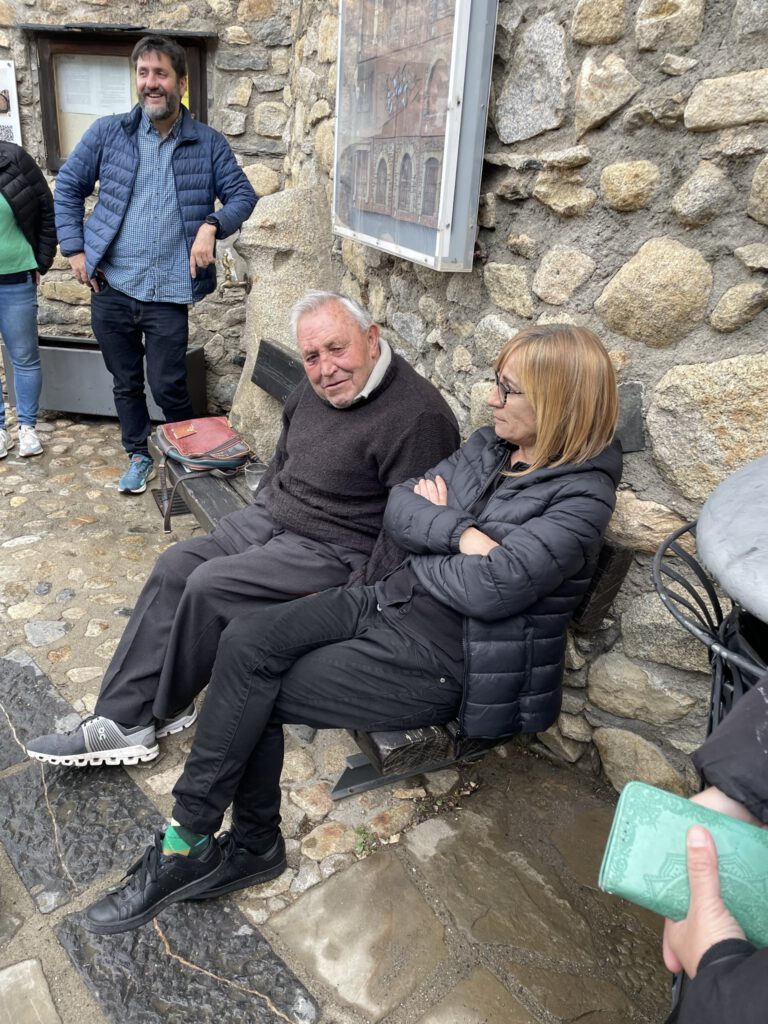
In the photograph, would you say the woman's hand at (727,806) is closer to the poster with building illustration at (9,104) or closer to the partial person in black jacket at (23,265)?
the partial person in black jacket at (23,265)

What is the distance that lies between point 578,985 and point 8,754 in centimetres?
165

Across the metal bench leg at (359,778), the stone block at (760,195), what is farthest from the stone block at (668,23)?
the metal bench leg at (359,778)

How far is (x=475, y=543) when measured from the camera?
5.81 feet

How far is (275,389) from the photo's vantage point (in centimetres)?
335

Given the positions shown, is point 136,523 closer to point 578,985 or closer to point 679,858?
point 578,985

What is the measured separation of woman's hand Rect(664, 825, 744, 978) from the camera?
2.88 ft

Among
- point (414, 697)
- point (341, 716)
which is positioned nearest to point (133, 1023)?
point (341, 716)

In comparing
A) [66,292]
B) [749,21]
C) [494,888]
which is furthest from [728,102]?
[66,292]

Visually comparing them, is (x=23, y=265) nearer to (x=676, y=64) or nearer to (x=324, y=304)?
(x=324, y=304)

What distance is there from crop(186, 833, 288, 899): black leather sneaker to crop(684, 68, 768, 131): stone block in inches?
75.5

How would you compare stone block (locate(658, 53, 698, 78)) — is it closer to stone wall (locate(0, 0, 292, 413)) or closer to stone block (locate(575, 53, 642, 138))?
stone block (locate(575, 53, 642, 138))

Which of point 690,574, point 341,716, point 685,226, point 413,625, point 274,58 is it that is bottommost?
point 341,716

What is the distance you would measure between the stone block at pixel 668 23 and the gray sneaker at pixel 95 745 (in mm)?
2166

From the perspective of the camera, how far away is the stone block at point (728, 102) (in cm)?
154
